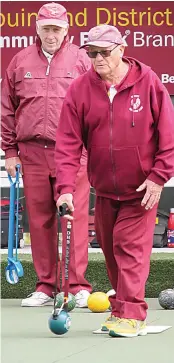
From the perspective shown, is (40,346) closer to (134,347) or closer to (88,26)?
(134,347)

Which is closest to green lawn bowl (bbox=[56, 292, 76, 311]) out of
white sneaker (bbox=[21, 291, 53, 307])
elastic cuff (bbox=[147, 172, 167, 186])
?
white sneaker (bbox=[21, 291, 53, 307])

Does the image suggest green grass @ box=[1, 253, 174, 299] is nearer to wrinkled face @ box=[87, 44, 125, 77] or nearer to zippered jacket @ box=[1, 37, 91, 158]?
zippered jacket @ box=[1, 37, 91, 158]

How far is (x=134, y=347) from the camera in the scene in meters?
6.05

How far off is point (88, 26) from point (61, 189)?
→ 3.99m

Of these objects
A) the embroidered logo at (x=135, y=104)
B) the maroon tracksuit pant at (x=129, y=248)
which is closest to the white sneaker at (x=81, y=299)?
the maroon tracksuit pant at (x=129, y=248)

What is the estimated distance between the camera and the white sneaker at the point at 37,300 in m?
8.03

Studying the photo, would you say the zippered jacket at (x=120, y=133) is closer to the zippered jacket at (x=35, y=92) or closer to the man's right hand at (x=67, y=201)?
the man's right hand at (x=67, y=201)

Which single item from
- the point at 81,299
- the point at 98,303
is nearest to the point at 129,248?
the point at 98,303

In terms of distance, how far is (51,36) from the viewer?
→ 7938 millimetres

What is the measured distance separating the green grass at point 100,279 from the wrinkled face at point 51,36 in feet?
5.68

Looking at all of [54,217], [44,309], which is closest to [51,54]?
[54,217]

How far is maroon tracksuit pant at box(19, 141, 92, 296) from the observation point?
797 centimetres

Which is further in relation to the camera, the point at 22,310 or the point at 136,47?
the point at 136,47

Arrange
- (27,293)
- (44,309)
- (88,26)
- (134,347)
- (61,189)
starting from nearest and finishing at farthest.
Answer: (134,347) → (61,189) → (44,309) → (27,293) → (88,26)
